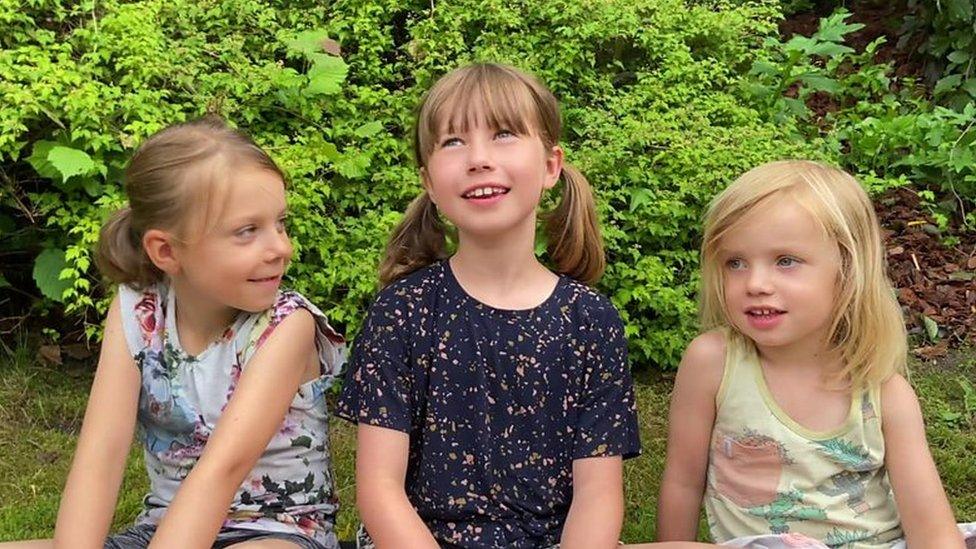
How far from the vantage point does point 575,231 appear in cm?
267

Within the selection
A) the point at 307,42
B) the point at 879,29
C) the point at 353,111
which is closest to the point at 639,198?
the point at 353,111

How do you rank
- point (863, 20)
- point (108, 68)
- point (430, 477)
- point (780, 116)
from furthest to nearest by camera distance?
1. point (863, 20)
2. point (780, 116)
3. point (108, 68)
4. point (430, 477)

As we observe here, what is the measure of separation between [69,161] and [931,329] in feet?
11.3

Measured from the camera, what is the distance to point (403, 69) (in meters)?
4.76

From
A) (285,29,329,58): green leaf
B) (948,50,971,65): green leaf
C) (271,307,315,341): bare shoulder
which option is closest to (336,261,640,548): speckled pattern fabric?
(271,307,315,341): bare shoulder

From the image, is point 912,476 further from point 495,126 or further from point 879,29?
point 879,29

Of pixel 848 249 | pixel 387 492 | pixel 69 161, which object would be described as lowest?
pixel 387 492

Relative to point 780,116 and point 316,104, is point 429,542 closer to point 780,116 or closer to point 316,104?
point 316,104

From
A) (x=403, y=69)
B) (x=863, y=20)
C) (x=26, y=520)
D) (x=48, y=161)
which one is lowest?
(x=26, y=520)

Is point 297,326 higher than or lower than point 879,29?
lower

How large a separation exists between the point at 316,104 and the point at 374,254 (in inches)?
29.6

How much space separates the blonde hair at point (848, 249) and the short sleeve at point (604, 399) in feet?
1.14

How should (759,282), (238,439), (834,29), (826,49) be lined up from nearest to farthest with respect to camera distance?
1. (238,439)
2. (759,282)
3. (826,49)
4. (834,29)

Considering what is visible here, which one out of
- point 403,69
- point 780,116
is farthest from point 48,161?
point 780,116
